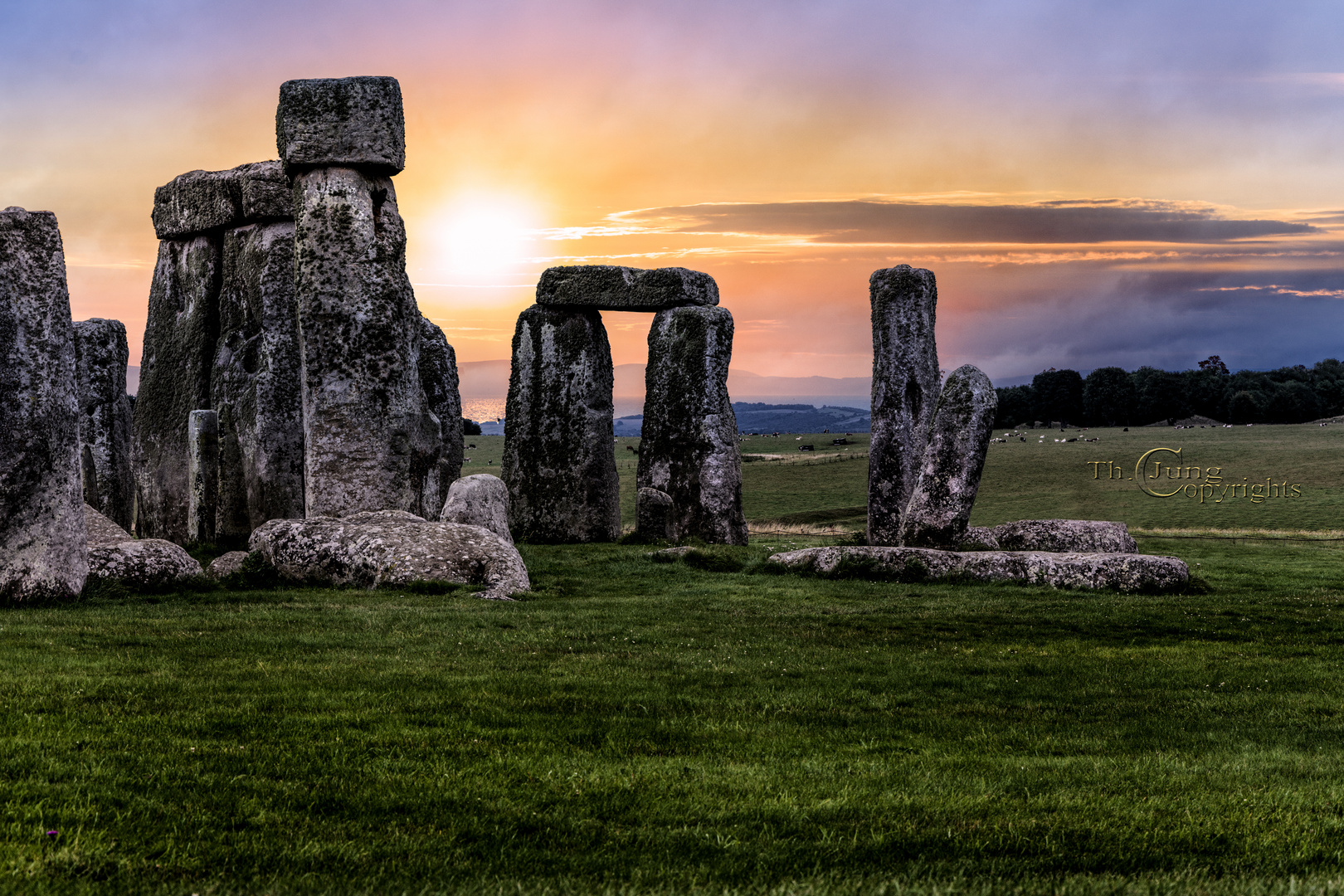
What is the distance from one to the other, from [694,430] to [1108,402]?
279 feet

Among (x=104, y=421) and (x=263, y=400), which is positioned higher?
(x=263, y=400)

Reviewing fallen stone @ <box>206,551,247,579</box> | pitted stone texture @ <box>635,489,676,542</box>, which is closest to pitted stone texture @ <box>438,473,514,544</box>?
fallen stone @ <box>206,551,247,579</box>

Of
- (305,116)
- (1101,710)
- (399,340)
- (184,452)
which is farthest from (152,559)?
(1101,710)

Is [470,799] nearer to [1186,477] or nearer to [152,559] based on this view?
[152,559]

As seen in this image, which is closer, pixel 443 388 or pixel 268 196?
pixel 268 196

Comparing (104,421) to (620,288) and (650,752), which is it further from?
(650,752)

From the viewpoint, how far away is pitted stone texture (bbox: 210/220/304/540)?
20344 millimetres

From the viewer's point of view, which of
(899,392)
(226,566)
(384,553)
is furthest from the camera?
(899,392)

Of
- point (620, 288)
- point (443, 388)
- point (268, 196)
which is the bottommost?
point (443, 388)

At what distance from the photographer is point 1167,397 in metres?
103

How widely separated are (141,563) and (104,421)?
35.9 ft

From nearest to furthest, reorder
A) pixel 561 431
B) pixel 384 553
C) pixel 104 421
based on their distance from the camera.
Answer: pixel 384 553 → pixel 104 421 → pixel 561 431

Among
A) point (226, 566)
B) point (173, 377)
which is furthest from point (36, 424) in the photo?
point (173, 377)

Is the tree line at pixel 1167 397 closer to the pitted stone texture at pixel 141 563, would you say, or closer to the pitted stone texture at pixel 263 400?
the pitted stone texture at pixel 263 400
